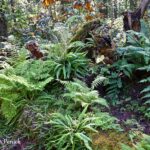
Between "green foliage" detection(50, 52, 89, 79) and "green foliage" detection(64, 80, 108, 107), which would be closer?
"green foliage" detection(64, 80, 108, 107)

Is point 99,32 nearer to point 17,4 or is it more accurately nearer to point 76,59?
point 76,59

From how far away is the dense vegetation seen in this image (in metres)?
5.20

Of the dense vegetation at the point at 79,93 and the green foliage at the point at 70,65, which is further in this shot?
the green foliage at the point at 70,65

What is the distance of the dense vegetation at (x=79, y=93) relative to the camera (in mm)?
5195

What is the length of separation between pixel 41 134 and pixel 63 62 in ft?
7.12

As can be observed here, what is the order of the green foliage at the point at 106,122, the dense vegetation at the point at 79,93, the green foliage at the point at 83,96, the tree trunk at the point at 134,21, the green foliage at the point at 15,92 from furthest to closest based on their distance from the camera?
the tree trunk at the point at 134,21, the green foliage at the point at 15,92, the green foliage at the point at 83,96, the green foliage at the point at 106,122, the dense vegetation at the point at 79,93

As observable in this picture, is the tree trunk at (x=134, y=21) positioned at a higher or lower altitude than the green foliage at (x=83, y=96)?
higher

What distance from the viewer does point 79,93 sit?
5664 mm

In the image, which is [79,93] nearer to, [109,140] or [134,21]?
[109,140]

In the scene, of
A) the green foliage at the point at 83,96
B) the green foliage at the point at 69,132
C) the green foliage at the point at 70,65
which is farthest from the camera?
the green foliage at the point at 70,65

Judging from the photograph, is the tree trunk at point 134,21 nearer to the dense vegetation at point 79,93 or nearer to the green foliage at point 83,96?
the dense vegetation at point 79,93

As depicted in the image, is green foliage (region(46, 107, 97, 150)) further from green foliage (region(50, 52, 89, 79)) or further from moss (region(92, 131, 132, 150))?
green foliage (region(50, 52, 89, 79))

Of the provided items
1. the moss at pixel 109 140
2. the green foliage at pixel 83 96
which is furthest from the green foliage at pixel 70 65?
the moss at pixel 109 140

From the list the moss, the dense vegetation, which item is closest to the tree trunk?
the dense vegetation
